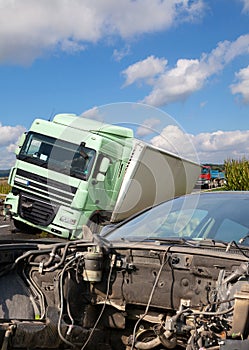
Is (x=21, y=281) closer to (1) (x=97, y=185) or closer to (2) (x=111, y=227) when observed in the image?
(2) (x=111, y=227)

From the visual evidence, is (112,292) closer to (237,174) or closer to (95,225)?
(95,225)

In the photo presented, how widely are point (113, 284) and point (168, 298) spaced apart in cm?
43

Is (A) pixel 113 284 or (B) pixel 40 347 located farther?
(A) pixel 113 284

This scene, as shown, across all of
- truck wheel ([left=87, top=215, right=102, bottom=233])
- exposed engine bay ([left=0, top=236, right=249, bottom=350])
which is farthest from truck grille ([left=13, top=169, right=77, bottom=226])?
exposed engine bay ([left=0, top=236, right=249, bottom=350])

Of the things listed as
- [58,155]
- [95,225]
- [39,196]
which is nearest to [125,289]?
[95,225]

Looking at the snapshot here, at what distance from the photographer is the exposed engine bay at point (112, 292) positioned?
3258 millimetres

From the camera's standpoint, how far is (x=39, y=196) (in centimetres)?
1296

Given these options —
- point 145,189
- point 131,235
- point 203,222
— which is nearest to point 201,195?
point 203,222

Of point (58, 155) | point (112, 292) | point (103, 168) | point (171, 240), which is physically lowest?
point (112, 292)

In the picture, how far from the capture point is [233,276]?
312 cm

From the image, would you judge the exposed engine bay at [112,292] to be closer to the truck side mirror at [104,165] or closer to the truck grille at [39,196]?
the truck side mirror at [104,165]

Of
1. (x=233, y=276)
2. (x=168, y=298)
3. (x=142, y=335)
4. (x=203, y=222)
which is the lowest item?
(x=142, y=335)

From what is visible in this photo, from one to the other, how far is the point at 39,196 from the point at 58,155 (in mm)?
1234

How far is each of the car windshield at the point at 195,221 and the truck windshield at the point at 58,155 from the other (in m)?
7.63
